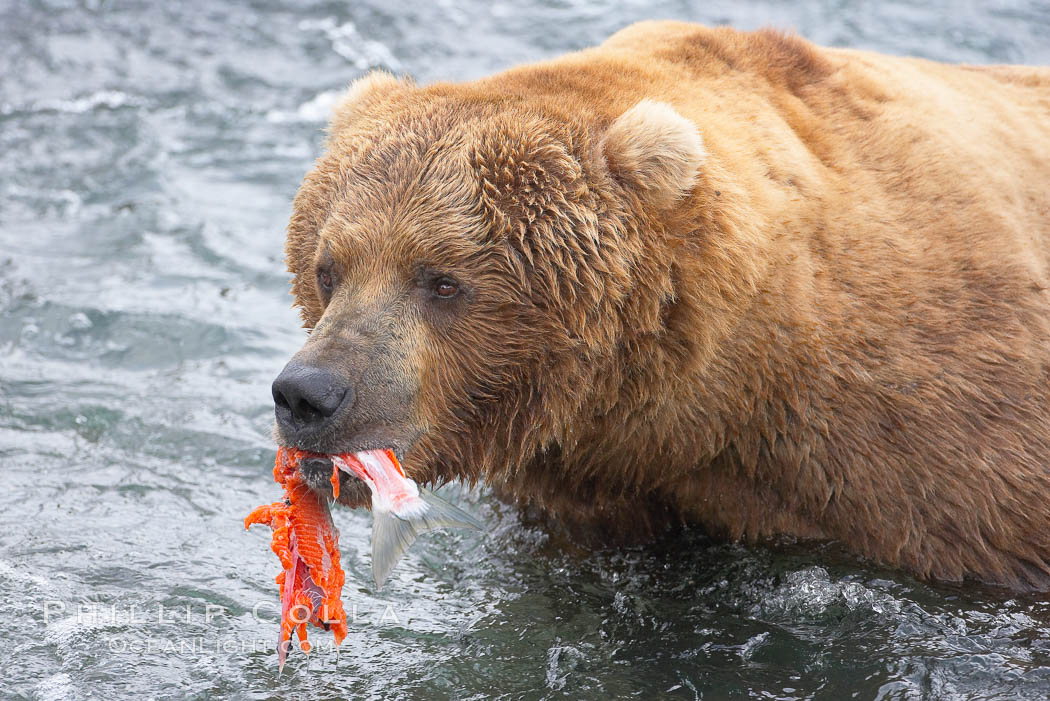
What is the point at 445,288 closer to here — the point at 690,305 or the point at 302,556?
the point at 690,305

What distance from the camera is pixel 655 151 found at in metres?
4.01

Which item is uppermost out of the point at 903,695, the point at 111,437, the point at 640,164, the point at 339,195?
the point at 640,164

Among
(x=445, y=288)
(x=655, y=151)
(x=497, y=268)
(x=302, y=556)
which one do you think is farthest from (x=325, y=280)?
(x=655, y=151)

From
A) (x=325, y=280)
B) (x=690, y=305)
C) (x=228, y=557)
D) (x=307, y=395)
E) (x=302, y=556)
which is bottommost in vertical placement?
(x=228, y=557)

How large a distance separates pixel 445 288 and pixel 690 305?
Answer: 2.72 ft

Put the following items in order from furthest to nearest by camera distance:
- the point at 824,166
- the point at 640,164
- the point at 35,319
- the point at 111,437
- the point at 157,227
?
the point at 157,227 → the point at 35,319 → the point at 111,437 → the point at 824,166 → the point at 640,164

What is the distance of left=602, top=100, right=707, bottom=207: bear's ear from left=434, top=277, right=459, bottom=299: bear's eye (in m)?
0.66

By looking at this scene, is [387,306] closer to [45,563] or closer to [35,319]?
[45,563]

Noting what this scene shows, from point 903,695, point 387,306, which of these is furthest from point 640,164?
point 903,695

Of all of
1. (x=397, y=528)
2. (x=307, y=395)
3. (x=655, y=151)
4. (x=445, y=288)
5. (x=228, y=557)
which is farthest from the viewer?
(x=228, y=557)

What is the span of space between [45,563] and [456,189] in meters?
2.40

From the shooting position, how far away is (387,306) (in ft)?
13.4

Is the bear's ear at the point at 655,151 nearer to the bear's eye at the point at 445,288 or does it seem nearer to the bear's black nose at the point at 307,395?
the bear's eye at the point at 445,288

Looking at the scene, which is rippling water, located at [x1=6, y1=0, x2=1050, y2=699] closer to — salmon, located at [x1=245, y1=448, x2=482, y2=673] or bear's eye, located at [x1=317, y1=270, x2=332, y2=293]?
salmon, located at [x1=245, y1=448, x2=482, y2=673]
